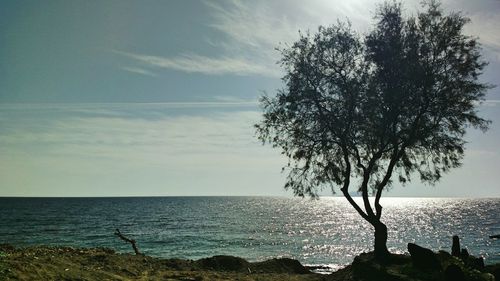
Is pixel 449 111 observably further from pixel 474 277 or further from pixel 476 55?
pixel 474 277

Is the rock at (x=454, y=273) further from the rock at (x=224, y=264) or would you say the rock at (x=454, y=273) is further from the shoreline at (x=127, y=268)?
the rock at (x=224, y=264)

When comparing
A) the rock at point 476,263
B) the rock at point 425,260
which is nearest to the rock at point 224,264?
the rock at point 425,260

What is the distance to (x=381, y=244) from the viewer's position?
24.5m

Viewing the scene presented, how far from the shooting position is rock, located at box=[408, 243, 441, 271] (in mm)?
19781

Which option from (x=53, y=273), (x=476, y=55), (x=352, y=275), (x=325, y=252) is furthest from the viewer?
(x=325, y=252)

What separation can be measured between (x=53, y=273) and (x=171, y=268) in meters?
10.7

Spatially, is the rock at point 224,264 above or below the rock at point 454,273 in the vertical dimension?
below

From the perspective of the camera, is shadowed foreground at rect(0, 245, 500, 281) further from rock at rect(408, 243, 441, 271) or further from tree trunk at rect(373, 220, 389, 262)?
tree trunk at rect(373, 220, 389, 262)

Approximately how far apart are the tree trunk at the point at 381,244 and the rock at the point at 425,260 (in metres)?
2.60

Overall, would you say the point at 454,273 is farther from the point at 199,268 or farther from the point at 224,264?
the point at 224,264

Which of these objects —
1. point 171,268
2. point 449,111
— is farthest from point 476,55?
point 171,268

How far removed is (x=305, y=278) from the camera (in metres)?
25.4

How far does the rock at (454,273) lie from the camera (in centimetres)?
1803

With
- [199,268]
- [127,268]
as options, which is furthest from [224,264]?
[127,268]
